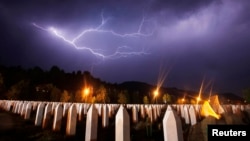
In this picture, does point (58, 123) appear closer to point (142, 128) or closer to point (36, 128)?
point (36, 128)

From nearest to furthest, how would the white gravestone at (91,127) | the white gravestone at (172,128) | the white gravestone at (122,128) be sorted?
the white gravestone at (172,128)
the white gravestone at (122,128)
the white gravestone at (91,127)

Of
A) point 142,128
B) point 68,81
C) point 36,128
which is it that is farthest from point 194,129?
point 68,81

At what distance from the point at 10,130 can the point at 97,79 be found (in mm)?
131074

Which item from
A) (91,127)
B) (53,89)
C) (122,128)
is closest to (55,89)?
(53,89)

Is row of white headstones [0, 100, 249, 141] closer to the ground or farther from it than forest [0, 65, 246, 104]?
closer to the ground

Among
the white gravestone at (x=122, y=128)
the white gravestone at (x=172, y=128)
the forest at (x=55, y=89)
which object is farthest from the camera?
the forest at (x=55, y=89)

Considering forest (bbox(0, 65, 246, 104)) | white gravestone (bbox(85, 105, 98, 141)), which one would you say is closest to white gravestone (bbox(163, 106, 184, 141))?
white gravestone (bbox(85, 105, 98, 141))

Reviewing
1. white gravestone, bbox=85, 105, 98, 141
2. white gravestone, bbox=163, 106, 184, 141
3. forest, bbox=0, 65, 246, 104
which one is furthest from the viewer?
forest, bbox=0, 65, 246, 104

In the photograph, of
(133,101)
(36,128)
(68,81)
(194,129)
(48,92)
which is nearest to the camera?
(194,129)

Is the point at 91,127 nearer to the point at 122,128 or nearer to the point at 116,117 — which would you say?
the point at 116,117

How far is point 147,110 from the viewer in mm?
24016

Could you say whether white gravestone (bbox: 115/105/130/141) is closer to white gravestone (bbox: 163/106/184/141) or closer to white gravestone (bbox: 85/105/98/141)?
white gravestone (bbox: 163/106/184/141)

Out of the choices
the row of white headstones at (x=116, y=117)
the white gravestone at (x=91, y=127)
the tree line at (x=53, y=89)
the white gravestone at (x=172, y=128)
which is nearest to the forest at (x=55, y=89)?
the tree line at (x=53, y=89)

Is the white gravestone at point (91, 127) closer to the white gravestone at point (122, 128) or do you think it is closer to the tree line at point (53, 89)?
the white gravestone at point (122, 128)
